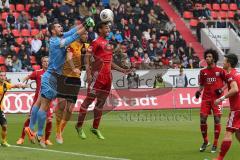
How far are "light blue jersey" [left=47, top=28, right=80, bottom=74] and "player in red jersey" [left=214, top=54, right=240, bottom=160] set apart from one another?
373 cm

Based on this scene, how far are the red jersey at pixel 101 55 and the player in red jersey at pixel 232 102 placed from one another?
391 cm

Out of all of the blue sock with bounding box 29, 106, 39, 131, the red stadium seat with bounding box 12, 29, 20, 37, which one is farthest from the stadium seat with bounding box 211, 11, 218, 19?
the blue sock with bounding box 29, 106, 39, 131

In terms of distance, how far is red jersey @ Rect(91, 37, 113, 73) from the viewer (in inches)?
657

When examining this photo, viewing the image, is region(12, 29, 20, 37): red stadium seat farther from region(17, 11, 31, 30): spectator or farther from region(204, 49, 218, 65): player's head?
region(204, 49, 218, 65): player's head

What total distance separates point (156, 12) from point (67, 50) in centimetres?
2568

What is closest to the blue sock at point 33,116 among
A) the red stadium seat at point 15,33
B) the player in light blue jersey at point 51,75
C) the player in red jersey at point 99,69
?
the player in light blue jersey at point 51,75

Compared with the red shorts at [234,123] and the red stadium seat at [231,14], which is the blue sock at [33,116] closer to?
the red shorts at [234,123]

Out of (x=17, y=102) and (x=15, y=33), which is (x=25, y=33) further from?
(x=17, y=102)

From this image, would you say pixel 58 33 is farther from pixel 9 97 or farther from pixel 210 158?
pixel 9 97

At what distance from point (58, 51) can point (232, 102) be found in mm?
4282

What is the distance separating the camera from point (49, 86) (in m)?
15.8

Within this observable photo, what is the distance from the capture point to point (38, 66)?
33.9 metres

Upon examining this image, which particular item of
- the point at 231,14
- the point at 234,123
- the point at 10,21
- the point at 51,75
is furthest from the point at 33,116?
the point at 231,14

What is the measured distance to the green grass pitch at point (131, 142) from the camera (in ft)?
47.5
